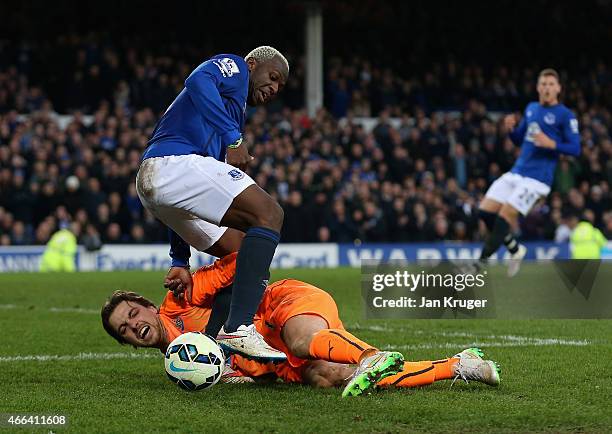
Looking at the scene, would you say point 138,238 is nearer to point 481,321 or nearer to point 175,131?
point 481,321

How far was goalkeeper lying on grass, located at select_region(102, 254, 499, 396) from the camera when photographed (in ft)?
18.1

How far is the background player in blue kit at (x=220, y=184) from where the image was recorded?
580 cm

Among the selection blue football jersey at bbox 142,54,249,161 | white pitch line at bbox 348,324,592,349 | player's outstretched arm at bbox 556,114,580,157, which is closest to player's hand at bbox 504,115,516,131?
player's outstretched arm at bbox 556,114,580,157

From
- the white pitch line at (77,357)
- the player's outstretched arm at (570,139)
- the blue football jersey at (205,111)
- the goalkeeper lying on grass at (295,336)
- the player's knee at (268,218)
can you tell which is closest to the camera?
the goalkeeper lying on grass at (295,336)

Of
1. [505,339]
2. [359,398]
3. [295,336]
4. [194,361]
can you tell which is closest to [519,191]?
[505,339]

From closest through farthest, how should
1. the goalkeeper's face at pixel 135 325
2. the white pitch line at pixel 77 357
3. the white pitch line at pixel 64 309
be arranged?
the goalkeeper's face at pixel 135 325, the white pitch line at pixel 77 357, the white pitch line at pixel 64 309

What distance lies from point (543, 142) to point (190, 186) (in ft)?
27.1

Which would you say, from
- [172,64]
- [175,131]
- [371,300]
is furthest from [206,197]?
[172,64]

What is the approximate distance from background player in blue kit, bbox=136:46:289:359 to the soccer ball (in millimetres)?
99

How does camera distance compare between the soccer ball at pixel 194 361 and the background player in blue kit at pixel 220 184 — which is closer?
the soccer ball at pixel 194 361

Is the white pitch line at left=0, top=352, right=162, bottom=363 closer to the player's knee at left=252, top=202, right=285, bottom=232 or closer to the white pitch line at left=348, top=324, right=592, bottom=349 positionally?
the white pitch line at left=348, top=324, right=592, bottom=349

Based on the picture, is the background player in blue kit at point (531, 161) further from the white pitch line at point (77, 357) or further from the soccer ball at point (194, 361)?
the soccer ball at point (194, 361)

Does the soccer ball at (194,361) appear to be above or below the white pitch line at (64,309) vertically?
above

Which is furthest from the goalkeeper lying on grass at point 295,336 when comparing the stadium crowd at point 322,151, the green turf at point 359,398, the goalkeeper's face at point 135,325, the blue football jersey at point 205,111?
the stadium crowd at point 322,151
